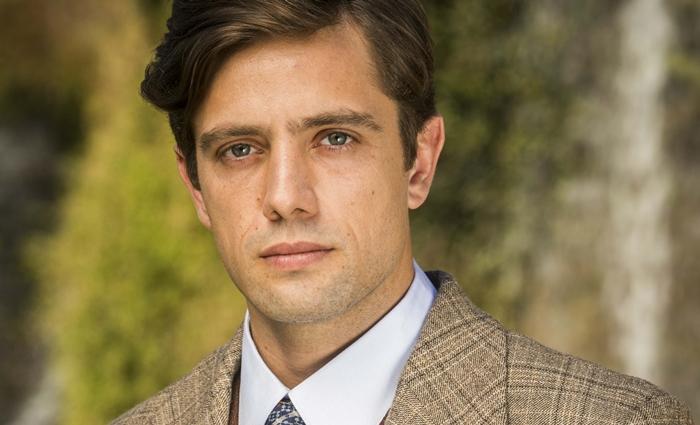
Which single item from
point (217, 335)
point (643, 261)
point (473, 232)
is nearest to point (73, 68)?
point (217, 335)

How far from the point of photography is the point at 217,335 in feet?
21.1

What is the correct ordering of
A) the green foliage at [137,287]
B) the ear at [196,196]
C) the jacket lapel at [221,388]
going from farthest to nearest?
the green foliage at [137,287] → the ear at [196,196] → the jacket lapel at [221,388]

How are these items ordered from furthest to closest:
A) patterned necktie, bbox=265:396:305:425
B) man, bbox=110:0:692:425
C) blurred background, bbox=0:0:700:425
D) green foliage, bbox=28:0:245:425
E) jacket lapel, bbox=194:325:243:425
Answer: green foliage, bbox=28:0:245:425 → blurred background, bbox=0:0:700:425 → jacket lapel, bbox=194:325:243:425 → patterned necktie, bbox=265:396:305:425 → man, bbox=110:0:692:425

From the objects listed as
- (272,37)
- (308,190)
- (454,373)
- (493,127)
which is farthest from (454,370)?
(493,127)

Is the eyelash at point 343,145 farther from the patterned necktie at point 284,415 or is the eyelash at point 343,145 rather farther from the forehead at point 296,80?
the patterned necktie at point 284,415

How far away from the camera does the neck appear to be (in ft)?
7.10

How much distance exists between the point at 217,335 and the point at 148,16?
2.98 meters

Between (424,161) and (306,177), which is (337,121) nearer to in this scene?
(306,177)

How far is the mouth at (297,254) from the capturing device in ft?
6.75

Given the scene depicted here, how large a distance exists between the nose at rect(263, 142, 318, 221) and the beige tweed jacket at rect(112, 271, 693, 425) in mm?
403

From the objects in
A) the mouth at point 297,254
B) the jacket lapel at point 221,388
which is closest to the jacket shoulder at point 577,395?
the mouth at point 297,254

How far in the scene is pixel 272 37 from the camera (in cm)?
211

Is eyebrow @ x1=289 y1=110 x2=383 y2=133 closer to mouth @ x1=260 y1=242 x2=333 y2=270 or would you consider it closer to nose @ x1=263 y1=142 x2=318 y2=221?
nose @ x1=263 y1=142 x2=318 y2=221

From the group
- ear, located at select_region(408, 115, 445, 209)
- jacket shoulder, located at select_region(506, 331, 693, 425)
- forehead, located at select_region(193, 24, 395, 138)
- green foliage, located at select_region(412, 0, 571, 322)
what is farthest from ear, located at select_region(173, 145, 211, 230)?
green foliage, located at select_region(412, 0, 571, 322)
